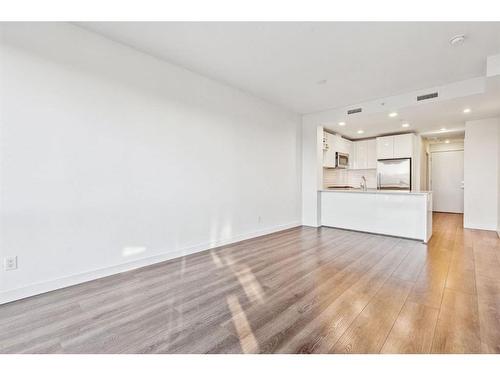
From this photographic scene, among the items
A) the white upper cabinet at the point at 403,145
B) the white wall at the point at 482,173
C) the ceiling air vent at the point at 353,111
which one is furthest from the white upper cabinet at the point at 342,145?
the white wall at the point at 482,173

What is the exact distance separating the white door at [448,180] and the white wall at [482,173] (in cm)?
282

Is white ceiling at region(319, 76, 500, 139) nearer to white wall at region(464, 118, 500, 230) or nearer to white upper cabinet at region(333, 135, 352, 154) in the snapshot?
white upper cabinet at region(333, 135, 352, 154)

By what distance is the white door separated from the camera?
774 centimetres

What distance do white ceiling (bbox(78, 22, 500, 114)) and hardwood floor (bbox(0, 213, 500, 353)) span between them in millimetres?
2690

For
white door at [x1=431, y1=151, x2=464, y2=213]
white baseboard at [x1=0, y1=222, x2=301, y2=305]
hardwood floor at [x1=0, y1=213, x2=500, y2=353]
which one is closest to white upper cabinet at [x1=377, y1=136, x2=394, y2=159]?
white door at [x1=431, y1=151, x2=464, y2=213]

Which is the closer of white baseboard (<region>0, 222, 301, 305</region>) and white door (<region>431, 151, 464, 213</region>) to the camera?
white baseboard (<region>0, 222, 301, 305</region>)

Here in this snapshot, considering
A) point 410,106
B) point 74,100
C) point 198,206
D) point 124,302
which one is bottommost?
point 124,302

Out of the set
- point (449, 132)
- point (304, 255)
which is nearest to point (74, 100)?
point (304, 255)

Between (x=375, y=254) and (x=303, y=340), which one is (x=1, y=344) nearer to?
(x=303, y=340)

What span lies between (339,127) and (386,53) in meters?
2.90

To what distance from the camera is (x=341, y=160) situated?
6.81 meters

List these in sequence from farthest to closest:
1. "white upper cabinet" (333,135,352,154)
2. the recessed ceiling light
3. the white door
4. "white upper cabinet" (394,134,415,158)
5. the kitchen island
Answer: the white door
"white upper cabinet" (333,135,352,154)
"white upper cabinet" (394,134,415,158)
the kitchen island
the recessed ceiling light

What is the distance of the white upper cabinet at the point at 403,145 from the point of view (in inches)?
242
